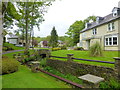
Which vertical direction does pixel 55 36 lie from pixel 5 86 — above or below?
above

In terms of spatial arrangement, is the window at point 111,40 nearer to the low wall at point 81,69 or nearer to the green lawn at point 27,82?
the low wall at point 81,69

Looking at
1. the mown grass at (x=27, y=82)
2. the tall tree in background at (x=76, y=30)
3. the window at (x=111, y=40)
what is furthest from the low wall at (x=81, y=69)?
the tall tree in background at (x=76, y=30)

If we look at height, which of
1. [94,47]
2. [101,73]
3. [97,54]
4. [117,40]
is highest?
[117,40]

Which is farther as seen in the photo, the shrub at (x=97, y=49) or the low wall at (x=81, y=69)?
the shrub at (x=97, y=49)

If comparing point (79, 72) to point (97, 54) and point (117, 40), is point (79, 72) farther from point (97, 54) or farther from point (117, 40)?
point (117, 40)

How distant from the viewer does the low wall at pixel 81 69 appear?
4498 mm

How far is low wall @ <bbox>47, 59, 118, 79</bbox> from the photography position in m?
4.50

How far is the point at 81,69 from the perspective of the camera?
5781 mm

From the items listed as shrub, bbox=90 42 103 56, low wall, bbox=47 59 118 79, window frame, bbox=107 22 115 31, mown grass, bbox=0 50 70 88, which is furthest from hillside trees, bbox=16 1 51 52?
window frame, bbox=107 22 115 31

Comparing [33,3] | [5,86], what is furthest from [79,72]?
[33,3]

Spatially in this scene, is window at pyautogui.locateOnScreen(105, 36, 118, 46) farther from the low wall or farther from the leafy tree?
the leafy tree

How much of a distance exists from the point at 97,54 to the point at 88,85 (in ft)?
16.3

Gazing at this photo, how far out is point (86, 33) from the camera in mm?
20594

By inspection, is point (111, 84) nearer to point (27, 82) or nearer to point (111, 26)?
point (27, 82)
